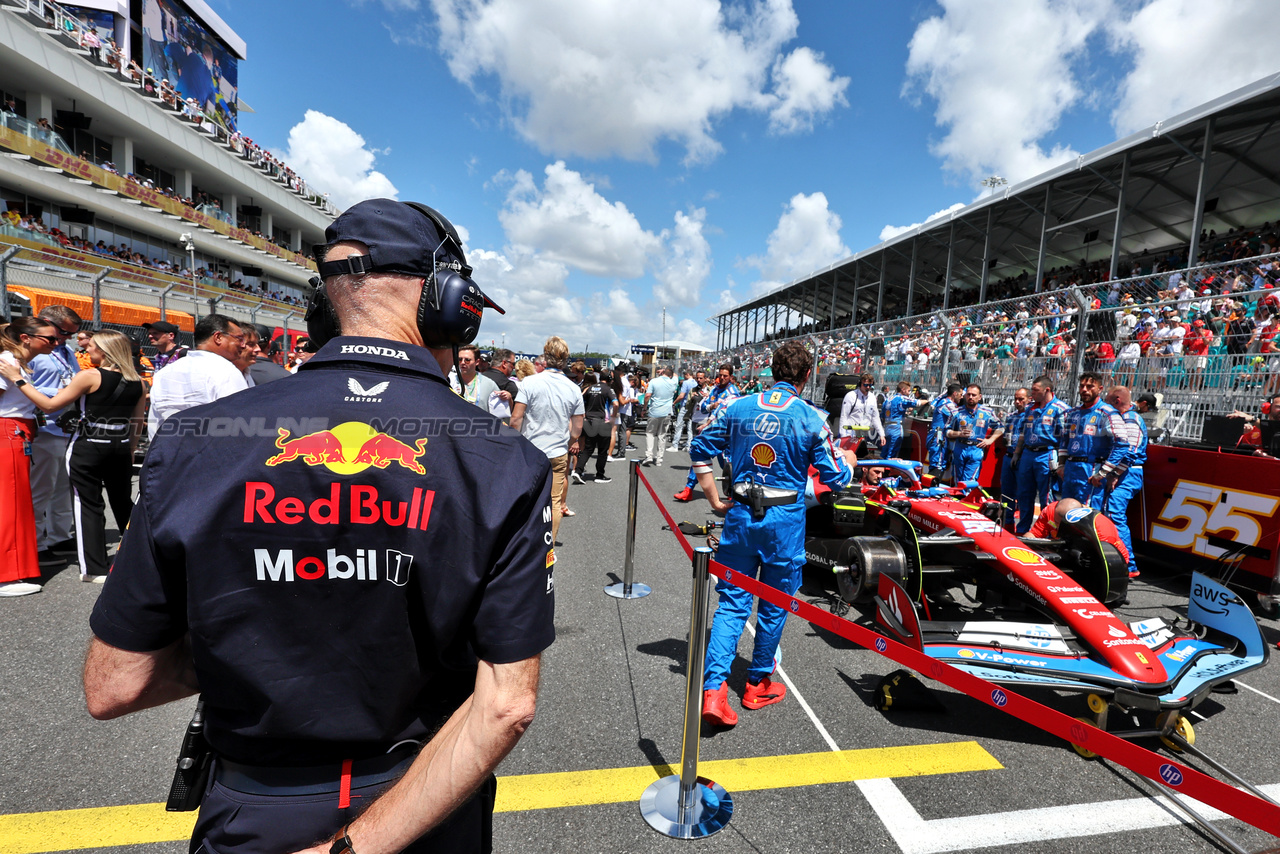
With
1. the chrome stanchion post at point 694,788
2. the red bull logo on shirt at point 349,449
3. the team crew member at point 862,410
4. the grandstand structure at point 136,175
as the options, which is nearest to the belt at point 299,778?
the red bull logo on shirt at point 349,449

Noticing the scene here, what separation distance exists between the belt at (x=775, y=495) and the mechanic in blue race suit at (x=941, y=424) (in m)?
6.91

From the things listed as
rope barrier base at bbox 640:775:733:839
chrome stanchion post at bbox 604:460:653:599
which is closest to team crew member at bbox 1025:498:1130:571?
chrome stanchion post at bbox 604:460:653:599

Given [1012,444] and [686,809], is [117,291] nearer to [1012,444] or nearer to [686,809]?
[686,809]

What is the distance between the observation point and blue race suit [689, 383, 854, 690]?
3.06 m

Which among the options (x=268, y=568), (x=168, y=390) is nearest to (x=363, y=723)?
(x=268, y=568)

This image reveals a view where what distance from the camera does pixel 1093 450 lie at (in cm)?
572

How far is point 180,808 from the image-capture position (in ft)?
3.41

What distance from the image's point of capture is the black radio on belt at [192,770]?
3.32ft

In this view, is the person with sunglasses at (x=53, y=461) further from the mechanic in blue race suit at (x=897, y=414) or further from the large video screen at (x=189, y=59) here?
the large video screen at (x=189, y=59)

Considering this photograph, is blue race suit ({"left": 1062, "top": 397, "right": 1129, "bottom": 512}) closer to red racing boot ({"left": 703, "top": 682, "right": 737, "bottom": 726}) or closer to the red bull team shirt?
red racing boot ({"left": 703, "top": 682, "right": 737, "bottom": 726})

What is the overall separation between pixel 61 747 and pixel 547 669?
208 centimetres

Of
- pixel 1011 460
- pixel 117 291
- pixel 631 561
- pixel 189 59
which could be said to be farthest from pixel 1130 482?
pixel 189 59

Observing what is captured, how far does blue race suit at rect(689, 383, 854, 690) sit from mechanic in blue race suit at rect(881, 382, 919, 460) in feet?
27.3

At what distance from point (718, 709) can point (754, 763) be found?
0.30 metres
